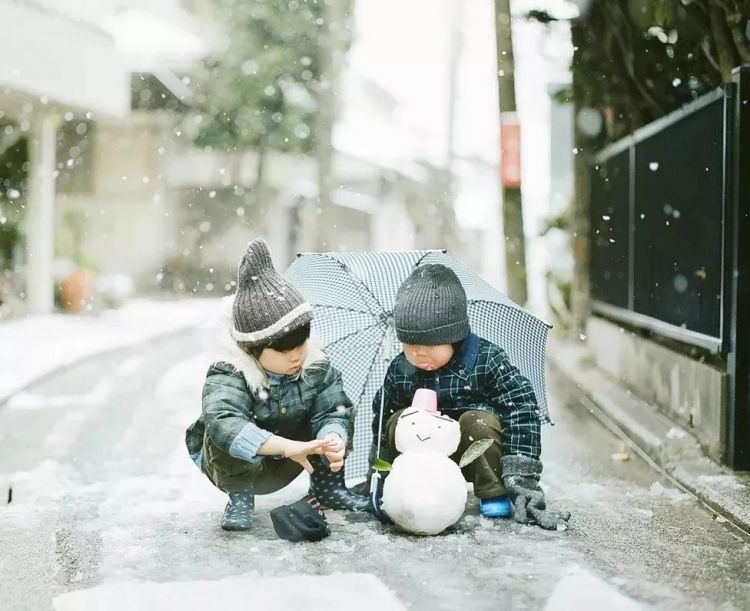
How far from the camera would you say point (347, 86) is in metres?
41.2

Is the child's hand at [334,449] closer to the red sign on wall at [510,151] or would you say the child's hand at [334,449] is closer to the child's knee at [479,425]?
the child's knee at [479,425]

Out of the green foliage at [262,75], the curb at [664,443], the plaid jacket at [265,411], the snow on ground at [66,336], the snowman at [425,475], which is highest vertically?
the green foliage at [262,75]

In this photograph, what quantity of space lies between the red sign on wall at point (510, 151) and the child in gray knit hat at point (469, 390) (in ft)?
33.1

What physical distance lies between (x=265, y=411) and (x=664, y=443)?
3.33m

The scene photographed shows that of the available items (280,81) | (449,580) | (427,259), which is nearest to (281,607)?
(449,580)

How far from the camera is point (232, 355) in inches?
179

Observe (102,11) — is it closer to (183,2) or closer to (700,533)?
(183,2)

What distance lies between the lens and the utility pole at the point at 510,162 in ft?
46.5

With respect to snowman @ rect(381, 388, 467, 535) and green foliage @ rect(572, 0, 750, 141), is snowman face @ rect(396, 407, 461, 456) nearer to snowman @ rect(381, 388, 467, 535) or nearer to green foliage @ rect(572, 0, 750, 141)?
snowman @ rect(381, 388, 467, 535)

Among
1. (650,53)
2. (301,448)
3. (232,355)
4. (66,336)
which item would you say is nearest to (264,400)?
(232,355)

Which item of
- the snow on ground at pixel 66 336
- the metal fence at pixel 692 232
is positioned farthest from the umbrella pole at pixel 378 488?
the snow on ground at pixel 66 336

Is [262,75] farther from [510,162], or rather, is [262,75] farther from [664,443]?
[664,443]

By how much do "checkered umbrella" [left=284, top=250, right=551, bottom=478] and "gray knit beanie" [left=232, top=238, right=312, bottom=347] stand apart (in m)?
0.55

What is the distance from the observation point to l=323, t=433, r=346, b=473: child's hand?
172 inches
